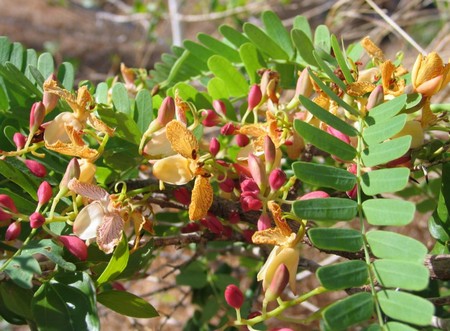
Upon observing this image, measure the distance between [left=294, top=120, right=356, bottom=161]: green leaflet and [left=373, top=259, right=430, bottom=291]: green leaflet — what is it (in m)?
0.12

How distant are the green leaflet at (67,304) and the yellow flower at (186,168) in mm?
113

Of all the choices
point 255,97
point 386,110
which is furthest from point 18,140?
point 386,110

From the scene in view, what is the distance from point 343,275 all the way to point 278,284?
65 mm

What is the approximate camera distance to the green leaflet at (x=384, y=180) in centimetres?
46

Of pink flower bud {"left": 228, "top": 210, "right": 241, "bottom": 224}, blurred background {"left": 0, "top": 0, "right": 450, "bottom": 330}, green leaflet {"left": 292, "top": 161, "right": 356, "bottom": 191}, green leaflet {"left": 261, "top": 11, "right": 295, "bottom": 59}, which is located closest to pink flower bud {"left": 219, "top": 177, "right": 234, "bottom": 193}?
pink flower bud {"left": 228, "top": 210, "right": 241, "bottom": 224}

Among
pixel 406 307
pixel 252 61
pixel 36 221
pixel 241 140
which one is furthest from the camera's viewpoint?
pixel 252 61

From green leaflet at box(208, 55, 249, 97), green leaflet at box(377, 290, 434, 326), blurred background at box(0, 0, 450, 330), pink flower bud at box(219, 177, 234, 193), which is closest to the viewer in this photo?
green leaflet at box(377, 290, 434, 326)

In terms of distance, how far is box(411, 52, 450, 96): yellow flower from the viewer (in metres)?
0.54

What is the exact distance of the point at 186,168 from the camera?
0.53 metres

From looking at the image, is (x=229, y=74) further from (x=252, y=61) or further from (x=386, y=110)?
(x=386, y=110)

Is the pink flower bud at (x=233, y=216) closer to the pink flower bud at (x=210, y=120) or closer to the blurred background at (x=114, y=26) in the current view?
the pink flower bud at (x=210, y=120)

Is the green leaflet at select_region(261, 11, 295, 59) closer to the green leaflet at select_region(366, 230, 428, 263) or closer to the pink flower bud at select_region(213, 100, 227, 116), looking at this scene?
the pink flower bud at select_region(213, 100, 227, 116)

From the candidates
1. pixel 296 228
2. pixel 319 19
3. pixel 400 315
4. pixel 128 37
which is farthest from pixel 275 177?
pixel 128 37

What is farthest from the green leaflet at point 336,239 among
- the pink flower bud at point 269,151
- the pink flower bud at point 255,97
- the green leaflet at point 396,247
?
the pink flower bud at point 255,97
